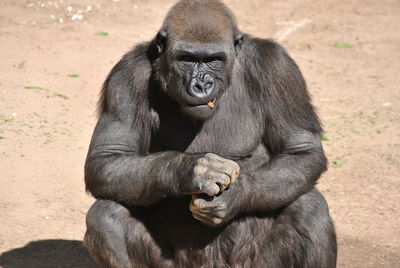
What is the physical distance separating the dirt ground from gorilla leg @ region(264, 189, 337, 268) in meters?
1.39

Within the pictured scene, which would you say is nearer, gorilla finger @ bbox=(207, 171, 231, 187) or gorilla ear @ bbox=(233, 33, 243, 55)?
gorilla finger @ bbox=(207, 171, 231, 187)

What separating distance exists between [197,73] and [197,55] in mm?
156

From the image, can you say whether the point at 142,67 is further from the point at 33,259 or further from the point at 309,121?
the point at 33,259

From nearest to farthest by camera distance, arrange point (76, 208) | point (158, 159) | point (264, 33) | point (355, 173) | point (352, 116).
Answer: point (158, 159)
point (76, 208)
point (355, 173)
point (352, 116)
point (264, 33)

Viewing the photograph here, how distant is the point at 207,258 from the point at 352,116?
18.1 ft

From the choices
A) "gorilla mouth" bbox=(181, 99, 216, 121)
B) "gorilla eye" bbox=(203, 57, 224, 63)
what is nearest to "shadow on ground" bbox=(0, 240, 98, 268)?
"gorilla mouth" bbox=(181, 99, 216, 121)

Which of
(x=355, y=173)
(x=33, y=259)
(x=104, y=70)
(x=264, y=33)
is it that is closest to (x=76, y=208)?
(x=33, y=259)

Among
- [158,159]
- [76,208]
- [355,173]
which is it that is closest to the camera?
[158,159]

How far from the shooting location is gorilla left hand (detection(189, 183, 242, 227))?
5770 mm

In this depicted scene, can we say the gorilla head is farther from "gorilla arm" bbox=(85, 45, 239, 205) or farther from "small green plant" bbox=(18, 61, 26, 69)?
"small green plant" bbox=(18, 61, 26, 69)

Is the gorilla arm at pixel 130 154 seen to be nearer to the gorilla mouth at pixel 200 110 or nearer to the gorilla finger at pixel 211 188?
the gorilla finger at pixel 211 188

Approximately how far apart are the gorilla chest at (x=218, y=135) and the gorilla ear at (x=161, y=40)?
63cm

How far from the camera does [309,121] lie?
253 inches

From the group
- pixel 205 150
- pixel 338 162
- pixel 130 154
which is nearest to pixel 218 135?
pixel 205 150
